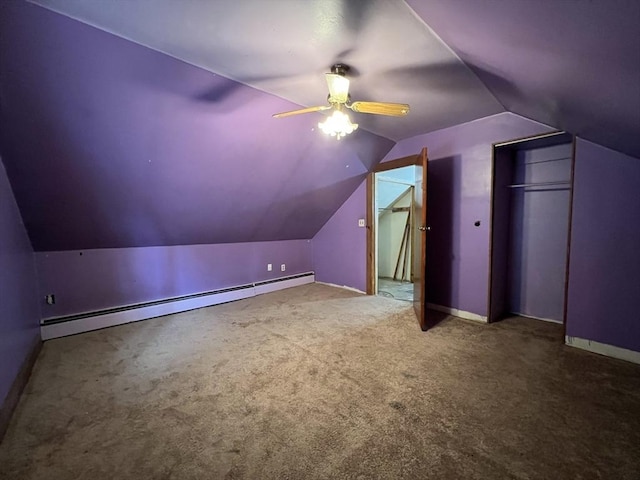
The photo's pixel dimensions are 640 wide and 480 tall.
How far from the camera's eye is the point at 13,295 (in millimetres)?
1897

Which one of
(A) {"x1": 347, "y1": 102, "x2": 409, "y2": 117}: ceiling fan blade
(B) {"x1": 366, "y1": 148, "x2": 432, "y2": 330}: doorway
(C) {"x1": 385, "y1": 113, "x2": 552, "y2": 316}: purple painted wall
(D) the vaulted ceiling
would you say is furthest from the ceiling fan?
(C) {"x1": 385, "y1": 113, "x2": 552, "y2": 316}: purple painted wall

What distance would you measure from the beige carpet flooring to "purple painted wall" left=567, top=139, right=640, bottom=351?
1.07ft

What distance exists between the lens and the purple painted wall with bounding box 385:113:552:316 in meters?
2.90

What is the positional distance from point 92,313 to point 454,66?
422cm

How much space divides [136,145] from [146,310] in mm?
2092

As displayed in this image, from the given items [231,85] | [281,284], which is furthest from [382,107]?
[281,284]

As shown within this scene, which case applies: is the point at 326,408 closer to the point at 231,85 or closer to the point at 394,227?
the point at 231,85

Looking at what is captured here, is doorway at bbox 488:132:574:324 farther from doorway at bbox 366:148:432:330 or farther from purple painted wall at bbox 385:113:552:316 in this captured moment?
doorway at bbox 366:148:432:330

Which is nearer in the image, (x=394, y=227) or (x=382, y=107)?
(x=382, y=107)

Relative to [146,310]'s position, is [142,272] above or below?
above

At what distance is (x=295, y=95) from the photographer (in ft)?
7.70

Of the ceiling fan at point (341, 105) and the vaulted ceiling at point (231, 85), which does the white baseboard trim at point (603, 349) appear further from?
the ceiling fan at point (341, 105)

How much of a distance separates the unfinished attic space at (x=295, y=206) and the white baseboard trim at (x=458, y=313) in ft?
0.07

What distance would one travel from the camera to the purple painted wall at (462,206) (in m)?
2.90
